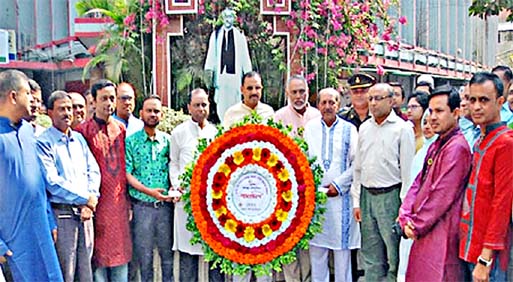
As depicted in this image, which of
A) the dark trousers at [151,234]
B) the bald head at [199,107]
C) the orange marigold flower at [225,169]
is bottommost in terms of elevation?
the dark trousers at [151,234]

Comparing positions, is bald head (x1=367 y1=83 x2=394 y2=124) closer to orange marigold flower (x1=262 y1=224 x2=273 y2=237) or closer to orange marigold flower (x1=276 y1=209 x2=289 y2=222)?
orange marigold flower (x1=276 y1=209 x2=289 y2=222)

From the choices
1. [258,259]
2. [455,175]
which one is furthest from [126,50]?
[455,175]

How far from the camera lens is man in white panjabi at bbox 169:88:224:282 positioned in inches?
186

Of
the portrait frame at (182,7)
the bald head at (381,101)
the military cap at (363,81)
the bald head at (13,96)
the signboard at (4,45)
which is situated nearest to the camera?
the bald head at (13,96)

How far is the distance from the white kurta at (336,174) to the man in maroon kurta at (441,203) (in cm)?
97

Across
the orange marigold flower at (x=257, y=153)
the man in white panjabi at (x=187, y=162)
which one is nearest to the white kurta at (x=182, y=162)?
the man in white panjabi at (x=187, y=162)

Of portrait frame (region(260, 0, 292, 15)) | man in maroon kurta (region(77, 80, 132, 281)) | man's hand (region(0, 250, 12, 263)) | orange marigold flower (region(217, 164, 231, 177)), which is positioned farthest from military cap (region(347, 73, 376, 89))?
portrait frame (region(260, 0, 292, 15))

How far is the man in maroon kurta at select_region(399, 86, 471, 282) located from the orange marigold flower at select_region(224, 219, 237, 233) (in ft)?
4.14

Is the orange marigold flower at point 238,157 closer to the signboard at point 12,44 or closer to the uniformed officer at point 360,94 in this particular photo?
the uniformed officer at point 360,94

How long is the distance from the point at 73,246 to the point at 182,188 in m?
0.86

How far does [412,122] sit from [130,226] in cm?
241

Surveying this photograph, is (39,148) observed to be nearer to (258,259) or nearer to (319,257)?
(258,259)

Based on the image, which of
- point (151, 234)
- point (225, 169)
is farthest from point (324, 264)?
point (151, 234)

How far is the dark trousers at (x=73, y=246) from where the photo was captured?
4.24 metres
